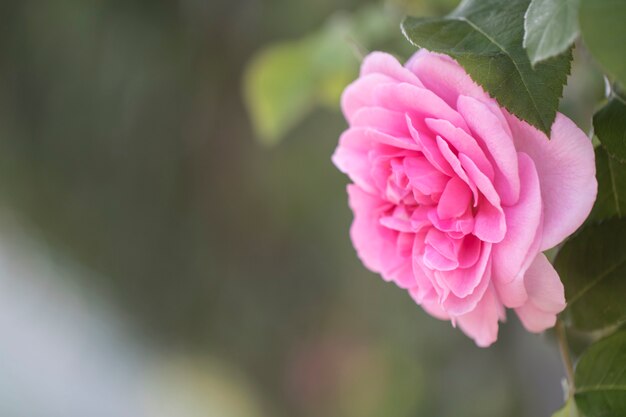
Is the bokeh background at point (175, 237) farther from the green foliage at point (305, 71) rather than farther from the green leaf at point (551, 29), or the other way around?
the green leaf at point (551, 29)

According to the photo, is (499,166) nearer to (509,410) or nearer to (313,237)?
(509,410)

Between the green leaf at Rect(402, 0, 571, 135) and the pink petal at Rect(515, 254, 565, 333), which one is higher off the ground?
the green leaf at Rect(402, 0, 571, 135)

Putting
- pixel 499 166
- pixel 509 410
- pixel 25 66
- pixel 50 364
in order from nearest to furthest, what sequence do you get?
pixel 499 166 < pixel 509 410 < pixel 25 66 < pixel 50 364

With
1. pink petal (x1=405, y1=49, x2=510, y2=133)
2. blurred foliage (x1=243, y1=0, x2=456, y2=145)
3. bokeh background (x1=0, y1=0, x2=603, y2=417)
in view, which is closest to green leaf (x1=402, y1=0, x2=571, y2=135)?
pink petal (x1=405, y1=49, x2=510, y2=133)

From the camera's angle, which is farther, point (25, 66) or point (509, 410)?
point (25, 66)

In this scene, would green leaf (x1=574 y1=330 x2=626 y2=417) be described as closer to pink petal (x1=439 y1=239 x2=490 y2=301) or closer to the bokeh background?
pink petal (x1=439 y1=239 x2=490 y2=301)

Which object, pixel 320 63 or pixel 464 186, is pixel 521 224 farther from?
pixel 320 63

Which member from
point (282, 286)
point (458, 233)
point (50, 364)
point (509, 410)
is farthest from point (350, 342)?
Result: point (458, 233)
